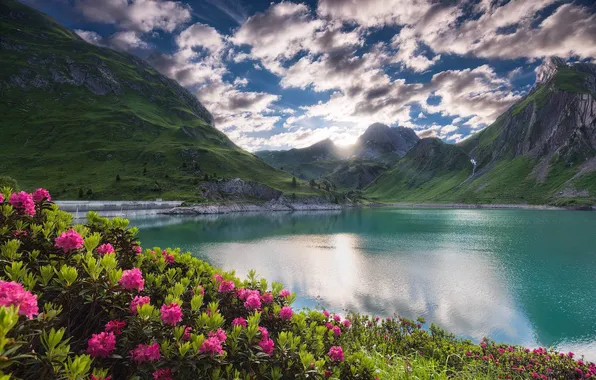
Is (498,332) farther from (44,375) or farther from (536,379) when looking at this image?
(44,375)

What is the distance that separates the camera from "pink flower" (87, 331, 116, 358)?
14.2ft

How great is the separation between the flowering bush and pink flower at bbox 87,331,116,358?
0.02 metres

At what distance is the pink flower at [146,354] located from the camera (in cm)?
455

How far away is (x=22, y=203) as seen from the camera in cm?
674

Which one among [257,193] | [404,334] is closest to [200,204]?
[257,193]

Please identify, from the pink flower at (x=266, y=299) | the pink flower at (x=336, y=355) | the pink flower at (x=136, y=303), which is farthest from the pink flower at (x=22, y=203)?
the pink flower at (x=336, y=355)

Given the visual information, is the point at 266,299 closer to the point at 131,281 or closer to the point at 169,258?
the point at 169,258

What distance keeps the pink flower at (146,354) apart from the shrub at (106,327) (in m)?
0.01

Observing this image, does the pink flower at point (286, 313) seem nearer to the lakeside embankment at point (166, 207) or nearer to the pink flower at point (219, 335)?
the pink flower at point (219, 335)

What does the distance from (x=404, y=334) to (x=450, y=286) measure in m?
22.2

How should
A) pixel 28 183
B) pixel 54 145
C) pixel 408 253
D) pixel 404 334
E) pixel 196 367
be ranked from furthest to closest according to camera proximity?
pixel 54 145 → pixel 28 183 → pixel 408 253 → pixel 404 334 → pixel 196 367

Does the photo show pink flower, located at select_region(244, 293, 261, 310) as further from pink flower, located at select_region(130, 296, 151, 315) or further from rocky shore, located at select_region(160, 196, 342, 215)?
rocky shore, located at select_region(160, 196, 342, 215)

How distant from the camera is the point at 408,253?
175 feet

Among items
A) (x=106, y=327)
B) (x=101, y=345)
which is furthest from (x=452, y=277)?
(x=101, y=345)
